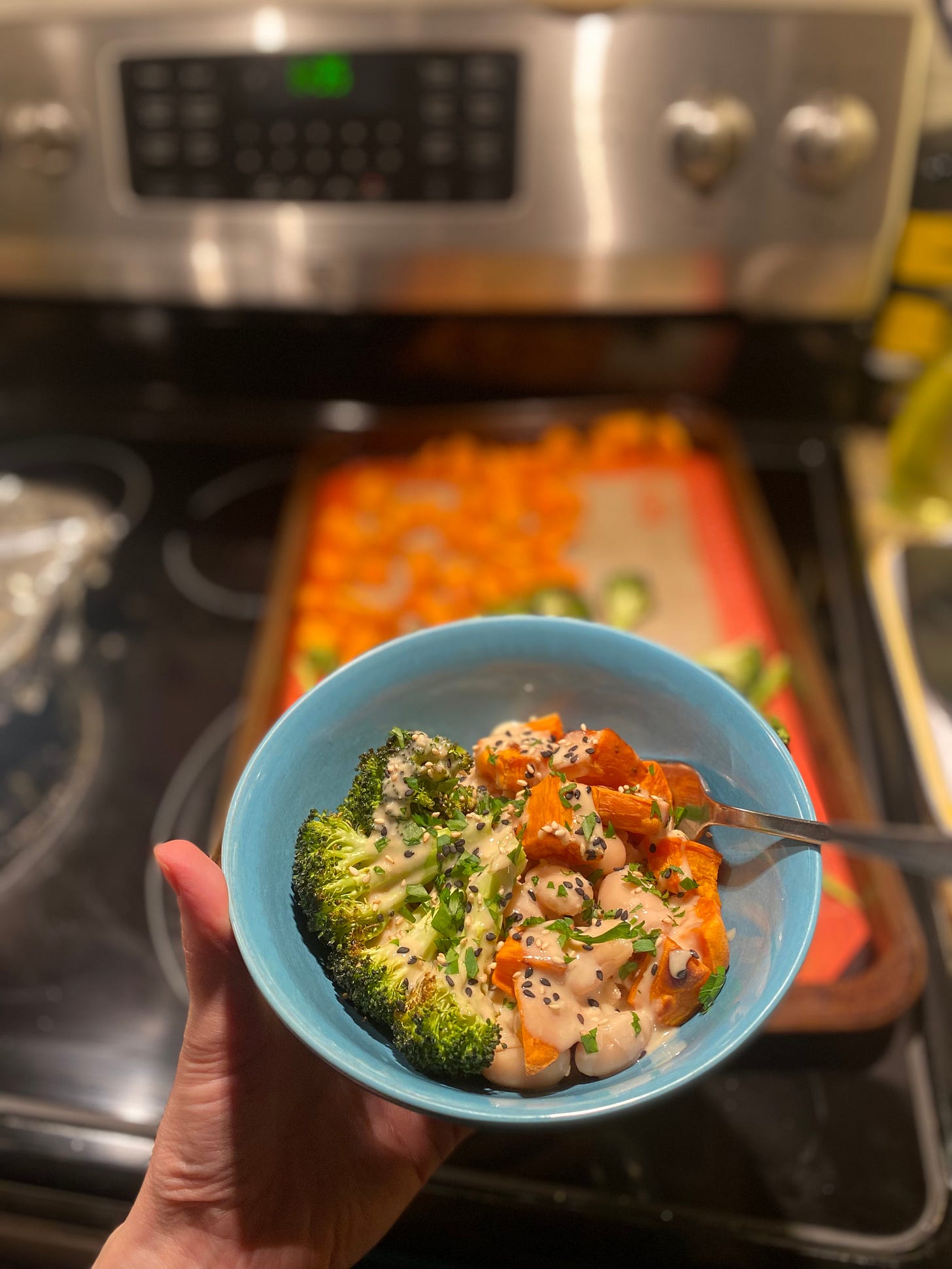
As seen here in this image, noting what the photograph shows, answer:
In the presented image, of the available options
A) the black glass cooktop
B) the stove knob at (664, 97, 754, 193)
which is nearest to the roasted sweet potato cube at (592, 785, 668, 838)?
the black glass cooktop

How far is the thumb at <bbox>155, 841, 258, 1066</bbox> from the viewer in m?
0.62

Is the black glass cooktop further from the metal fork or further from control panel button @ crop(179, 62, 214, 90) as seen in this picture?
control panel button @ crop(179, 62, 214, 90)

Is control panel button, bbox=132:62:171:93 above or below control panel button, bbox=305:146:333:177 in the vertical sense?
above

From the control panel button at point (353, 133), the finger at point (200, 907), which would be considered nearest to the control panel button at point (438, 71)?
the control panel button at point (353, 133)

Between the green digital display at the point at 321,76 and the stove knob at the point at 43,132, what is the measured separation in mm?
329

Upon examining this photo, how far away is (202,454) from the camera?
65.8 inches

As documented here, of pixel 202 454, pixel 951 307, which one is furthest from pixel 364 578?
pixel 951 307

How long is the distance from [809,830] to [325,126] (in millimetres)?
1177

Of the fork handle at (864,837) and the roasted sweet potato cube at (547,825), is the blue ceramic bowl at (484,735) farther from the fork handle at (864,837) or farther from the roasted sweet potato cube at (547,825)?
the roasted sweet potato cube at (547,825)

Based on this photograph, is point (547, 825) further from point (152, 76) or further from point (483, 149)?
point (152, 76)

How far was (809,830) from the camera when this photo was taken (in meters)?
0.62

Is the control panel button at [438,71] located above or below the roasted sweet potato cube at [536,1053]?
above

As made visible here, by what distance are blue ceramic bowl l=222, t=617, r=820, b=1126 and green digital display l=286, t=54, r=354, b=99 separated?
3.08 feet

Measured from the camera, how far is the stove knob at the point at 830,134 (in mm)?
1266
